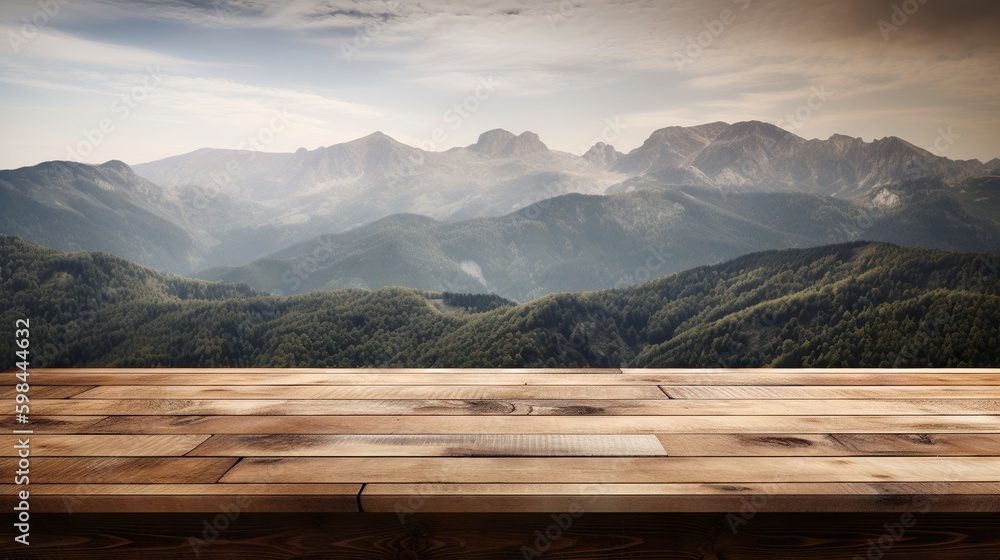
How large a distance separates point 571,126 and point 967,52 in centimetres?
4122

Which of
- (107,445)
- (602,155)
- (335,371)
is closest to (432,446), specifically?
(107,445)

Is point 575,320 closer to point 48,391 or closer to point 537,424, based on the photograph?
point 48,391

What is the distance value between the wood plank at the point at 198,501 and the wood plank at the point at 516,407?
73cm

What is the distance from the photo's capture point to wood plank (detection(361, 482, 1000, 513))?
54.3 inches

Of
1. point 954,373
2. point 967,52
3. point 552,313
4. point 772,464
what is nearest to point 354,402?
point 772,464

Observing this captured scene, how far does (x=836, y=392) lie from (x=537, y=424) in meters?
1.32

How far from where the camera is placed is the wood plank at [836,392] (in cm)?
241

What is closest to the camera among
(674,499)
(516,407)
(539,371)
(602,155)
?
(674,499)

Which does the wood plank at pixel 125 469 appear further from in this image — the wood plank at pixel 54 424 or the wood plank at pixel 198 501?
the wood plank at pixel 54 424

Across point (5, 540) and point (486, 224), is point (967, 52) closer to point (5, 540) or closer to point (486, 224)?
point (5, 540)

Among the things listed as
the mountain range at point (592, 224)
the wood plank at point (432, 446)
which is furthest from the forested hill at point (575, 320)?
the mountain range at point (592, 224)

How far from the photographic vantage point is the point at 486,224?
111812mm

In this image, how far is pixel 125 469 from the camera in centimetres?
161

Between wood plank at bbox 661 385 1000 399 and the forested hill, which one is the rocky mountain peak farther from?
wood plank at bbox 661 385 1000 399
